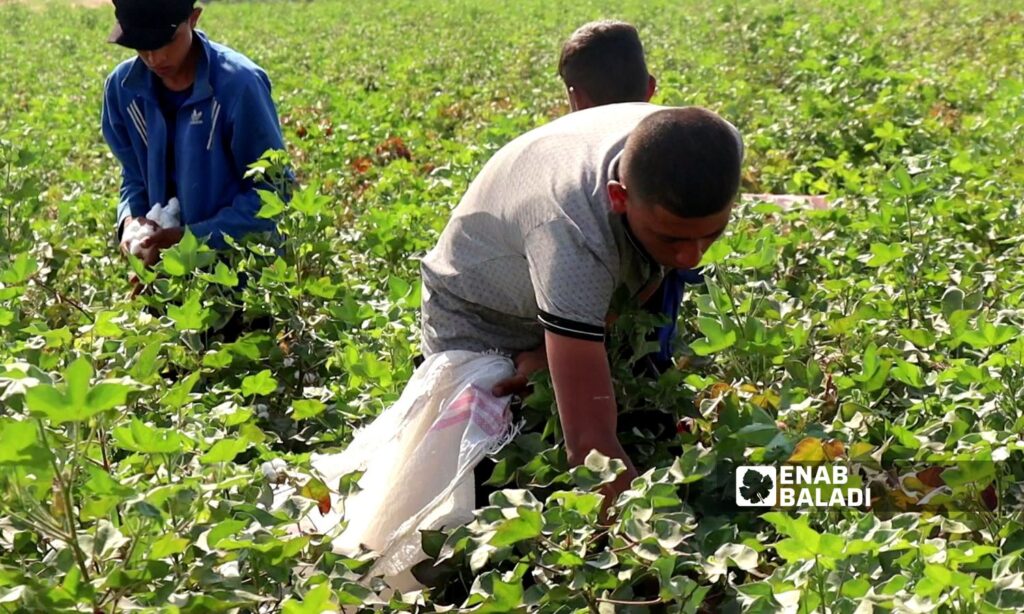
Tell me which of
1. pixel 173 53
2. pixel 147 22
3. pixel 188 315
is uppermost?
pixel 147 22

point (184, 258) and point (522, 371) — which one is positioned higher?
point (184, 258)

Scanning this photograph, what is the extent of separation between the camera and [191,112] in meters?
4.01

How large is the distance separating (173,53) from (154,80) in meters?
0.25

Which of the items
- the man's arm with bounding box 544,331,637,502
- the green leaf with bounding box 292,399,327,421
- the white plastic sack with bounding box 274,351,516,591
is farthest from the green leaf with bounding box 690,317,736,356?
the green leaf with bounding box 292,399,327,421

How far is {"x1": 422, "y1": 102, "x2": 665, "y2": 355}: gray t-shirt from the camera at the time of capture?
2.39m

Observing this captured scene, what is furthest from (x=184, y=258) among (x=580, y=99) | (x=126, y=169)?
(x=580, y=99)

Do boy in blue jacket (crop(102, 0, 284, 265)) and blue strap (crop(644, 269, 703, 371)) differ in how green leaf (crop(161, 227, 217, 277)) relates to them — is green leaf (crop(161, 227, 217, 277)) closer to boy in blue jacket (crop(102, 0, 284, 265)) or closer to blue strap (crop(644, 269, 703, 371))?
boy in blue jacket (crop(102, 0, 284, 265))

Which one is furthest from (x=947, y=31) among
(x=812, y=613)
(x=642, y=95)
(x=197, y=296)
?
(x=812, y=613)

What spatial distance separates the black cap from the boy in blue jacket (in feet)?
0.27

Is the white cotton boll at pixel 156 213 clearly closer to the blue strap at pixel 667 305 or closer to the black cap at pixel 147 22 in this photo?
the black cap at pixel 147 22

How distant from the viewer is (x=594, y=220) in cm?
240

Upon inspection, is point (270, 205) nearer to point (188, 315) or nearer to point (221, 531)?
point (188, 315)

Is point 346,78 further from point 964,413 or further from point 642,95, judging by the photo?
point 964,413

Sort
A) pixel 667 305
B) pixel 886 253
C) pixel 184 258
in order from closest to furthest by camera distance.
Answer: pixel 667 305 < pixel 886 253 < pixel 184 258
